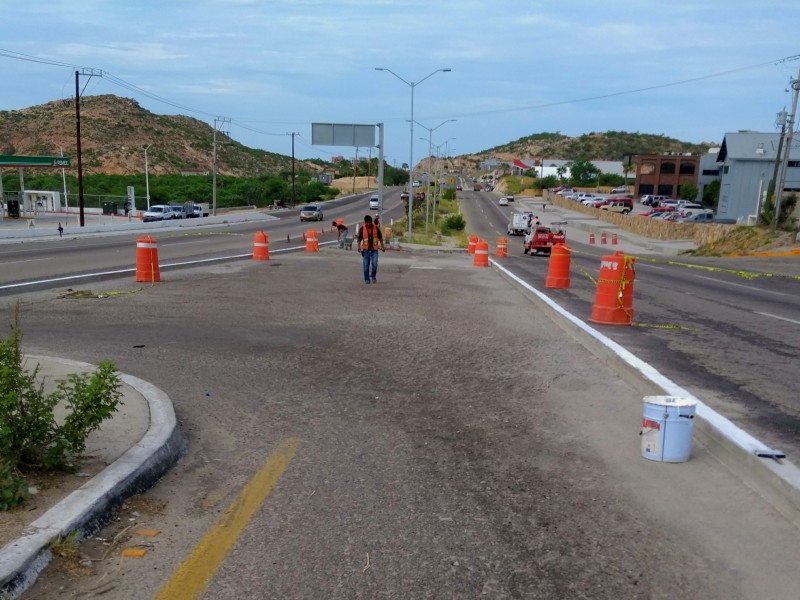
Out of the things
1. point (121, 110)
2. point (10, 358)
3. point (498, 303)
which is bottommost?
point (498, 303)

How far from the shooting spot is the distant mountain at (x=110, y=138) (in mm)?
131500

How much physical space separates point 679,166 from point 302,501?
13014cm

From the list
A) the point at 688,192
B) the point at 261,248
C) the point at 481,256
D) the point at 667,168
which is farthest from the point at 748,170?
the point at 261,248

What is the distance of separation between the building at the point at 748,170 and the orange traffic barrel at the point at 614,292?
242ft

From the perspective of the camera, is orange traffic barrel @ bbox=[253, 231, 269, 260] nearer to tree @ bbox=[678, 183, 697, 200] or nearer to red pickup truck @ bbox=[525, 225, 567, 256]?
red pickup truck @ bbox=[525, 225, 567, 256]

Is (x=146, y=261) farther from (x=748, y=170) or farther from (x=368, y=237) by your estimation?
(x=748, y=170)

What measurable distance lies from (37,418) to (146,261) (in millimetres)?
13072

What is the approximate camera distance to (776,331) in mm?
12531

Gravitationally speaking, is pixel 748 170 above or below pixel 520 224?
above

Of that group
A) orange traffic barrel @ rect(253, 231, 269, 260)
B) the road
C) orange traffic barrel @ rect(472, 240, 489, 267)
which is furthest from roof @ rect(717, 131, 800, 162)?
A: orange traffic barrel @ rect(253, 231, 269, 260)

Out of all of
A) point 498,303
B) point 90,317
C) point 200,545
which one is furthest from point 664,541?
point 498,303

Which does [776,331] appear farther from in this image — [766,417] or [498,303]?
[766,417]

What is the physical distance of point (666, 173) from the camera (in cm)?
12656

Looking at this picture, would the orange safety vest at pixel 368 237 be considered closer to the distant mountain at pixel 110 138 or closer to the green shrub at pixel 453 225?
the green shrub at pixel 453 225
